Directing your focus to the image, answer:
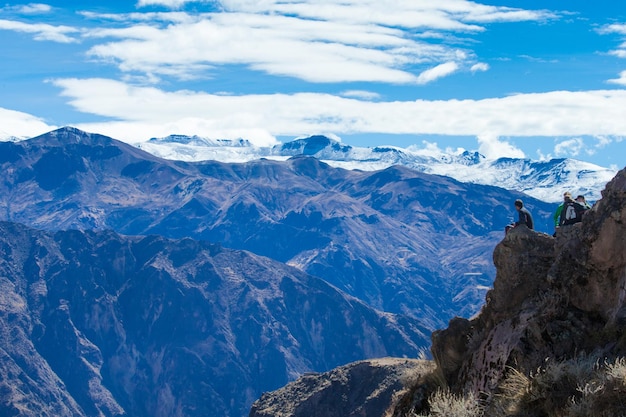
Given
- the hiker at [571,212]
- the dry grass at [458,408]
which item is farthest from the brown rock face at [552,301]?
the hiker at [571,212]

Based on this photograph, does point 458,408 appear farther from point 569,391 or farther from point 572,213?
point 572,213

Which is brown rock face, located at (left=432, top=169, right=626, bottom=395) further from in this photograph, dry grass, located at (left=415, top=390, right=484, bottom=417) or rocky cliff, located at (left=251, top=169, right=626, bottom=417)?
dry grass, located at (left=415, top=390, right=484, bottom=417)

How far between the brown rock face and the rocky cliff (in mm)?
24

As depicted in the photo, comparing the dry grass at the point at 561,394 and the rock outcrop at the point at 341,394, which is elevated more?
the dry grass at the point at 561,394

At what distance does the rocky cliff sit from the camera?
16953 mm

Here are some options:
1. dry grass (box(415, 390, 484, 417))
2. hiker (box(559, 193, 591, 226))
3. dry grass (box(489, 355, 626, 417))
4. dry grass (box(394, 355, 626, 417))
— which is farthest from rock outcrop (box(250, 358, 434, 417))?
dry grass (box(489, 355, 626, 417))

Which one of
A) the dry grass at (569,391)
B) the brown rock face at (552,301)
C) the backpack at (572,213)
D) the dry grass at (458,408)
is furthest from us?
the backpack at (572,213)

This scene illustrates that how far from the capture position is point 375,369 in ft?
332

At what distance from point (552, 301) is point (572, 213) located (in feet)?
18.5

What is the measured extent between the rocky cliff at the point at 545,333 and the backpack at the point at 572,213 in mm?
2178

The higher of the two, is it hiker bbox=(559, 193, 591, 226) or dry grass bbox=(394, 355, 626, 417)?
hiker bbox=(559, 193, 591, 226)

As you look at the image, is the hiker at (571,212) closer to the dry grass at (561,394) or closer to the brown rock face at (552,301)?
the brown rock face at (552,301)

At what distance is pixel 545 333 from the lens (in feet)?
64.6

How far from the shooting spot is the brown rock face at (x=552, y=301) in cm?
1934
